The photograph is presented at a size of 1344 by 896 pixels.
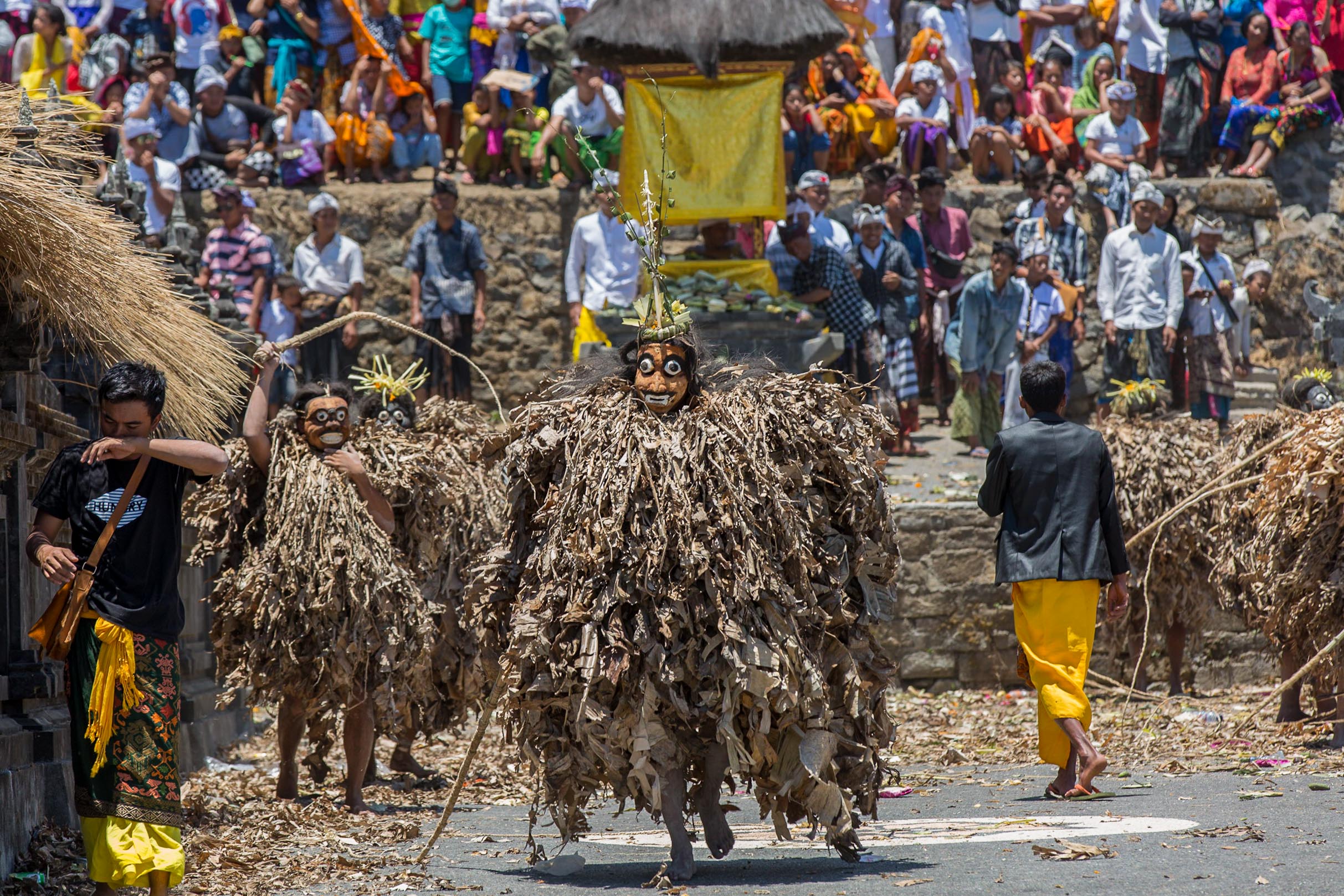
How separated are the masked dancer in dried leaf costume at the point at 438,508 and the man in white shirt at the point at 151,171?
6.03 m

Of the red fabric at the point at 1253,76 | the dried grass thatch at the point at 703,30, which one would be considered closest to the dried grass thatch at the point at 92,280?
the dried grass thatch at the point at 703,30

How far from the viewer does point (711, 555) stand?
548 cm

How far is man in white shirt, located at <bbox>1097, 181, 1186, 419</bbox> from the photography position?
1451 centimetres

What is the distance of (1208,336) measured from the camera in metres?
14.7

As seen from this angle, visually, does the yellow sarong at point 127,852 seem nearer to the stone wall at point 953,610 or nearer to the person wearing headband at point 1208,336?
the stone wall at point 953,610

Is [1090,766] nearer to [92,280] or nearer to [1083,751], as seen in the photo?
[1083,751]

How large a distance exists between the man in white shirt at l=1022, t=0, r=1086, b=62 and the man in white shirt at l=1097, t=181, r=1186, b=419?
3.14 m

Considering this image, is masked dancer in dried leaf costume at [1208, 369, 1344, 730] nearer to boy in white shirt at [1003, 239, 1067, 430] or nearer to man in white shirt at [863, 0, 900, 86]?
boy in white shirt at [1003, 239, 1067, 430]

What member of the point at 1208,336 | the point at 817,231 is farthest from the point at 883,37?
the point at 1208,336

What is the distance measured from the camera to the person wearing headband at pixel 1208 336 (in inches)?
577

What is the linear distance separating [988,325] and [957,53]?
385 cm

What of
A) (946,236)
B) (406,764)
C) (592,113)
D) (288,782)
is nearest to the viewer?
(288,782)

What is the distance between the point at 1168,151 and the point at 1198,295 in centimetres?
301

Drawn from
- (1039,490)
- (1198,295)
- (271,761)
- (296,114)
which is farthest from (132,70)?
(1039,490)
